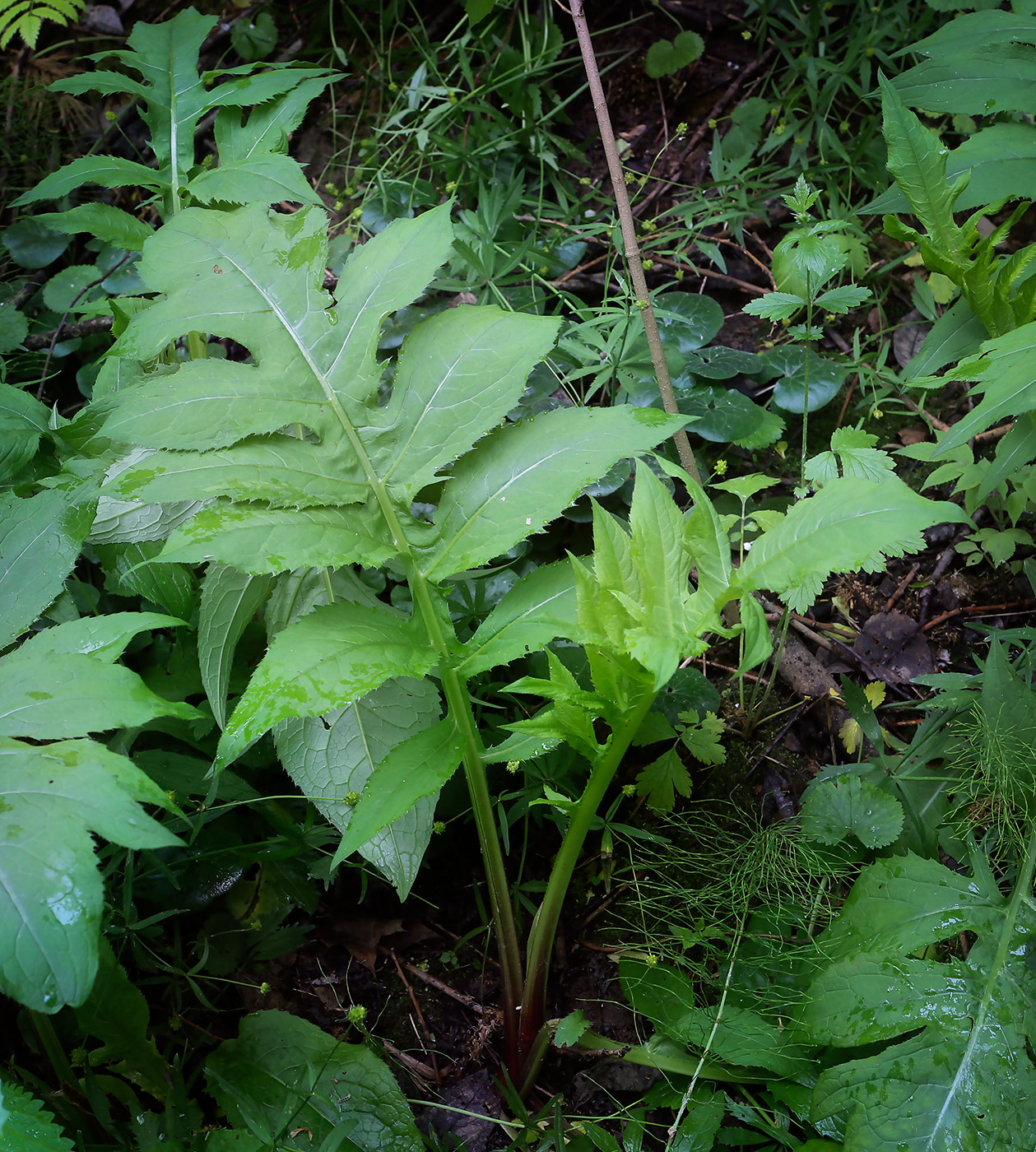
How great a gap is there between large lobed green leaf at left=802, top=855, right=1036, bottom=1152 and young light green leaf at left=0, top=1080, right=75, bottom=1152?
107 centimetres

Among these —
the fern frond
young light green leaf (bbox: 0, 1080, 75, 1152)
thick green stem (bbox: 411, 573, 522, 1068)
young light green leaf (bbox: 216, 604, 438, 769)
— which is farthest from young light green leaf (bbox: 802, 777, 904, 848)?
the fern frond

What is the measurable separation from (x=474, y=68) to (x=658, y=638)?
8.29 feet

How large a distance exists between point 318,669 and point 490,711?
2.59ft

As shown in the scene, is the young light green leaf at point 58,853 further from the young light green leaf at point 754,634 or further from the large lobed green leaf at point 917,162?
the large lobed green leaf at point 917,162

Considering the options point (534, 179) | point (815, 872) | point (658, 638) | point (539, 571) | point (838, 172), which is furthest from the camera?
point (534, 179)

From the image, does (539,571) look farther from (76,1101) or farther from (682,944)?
(76,1101)

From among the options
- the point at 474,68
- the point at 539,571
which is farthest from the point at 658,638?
the point at 474,68

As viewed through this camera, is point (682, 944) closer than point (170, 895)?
Yes

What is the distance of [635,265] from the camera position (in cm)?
175

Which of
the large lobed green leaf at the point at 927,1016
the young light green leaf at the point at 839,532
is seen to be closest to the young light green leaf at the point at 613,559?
the young light green leaf at the point at 839,532

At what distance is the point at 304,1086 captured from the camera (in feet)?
4.74

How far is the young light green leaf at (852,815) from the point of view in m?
1.47

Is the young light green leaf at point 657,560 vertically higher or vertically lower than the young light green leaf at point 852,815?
higher

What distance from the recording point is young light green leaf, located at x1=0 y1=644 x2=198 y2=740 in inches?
42.1
